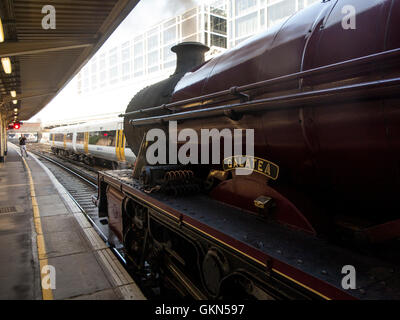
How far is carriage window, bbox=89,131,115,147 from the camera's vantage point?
16.1 meters

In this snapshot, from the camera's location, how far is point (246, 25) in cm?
3966

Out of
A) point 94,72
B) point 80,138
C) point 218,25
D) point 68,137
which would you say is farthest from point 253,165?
point 94,72

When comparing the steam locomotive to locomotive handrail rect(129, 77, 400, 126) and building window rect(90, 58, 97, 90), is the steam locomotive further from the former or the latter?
building window rect(90, 58, 97, 90)

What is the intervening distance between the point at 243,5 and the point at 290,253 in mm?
→ 44183

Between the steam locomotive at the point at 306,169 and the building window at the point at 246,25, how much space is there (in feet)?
129

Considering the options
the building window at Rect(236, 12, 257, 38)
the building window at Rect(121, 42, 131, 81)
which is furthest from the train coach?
the building window at Rect(121, 42, 131, 81)

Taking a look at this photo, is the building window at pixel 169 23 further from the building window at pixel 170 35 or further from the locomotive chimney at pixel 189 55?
the locomotive chimney at pixel 189 55

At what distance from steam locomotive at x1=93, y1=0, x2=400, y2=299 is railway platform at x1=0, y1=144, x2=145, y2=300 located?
1.30m

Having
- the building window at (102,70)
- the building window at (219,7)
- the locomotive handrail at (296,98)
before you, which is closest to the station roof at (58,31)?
the locomotive handrail at (296,98)

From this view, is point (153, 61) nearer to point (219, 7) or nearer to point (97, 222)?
point (219, 7)

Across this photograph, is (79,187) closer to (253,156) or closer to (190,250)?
(190,250)

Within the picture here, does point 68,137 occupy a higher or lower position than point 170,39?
lower

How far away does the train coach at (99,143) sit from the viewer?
49.3ft
